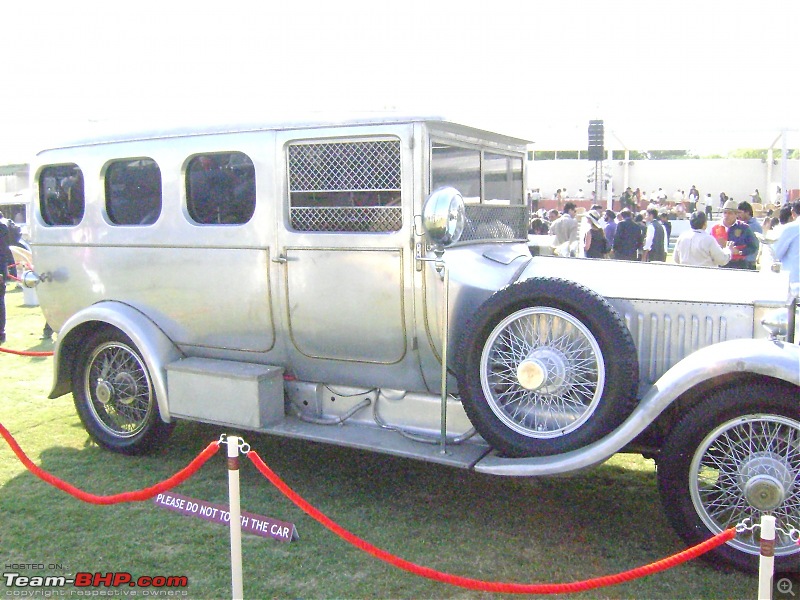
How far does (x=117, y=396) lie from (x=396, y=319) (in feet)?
7.36

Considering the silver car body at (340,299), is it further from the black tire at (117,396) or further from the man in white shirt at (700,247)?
the man in white shirt at (700,247)

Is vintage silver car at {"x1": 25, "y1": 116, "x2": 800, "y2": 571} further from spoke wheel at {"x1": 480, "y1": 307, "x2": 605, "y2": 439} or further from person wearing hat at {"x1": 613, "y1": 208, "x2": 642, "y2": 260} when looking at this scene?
person wearing hat at {"x1": 613, "y1": 208, "x2": 642, "y2": 260}

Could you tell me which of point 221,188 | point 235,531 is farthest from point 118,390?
point 235,531

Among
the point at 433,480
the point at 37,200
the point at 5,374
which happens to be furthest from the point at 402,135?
the point at 5,374

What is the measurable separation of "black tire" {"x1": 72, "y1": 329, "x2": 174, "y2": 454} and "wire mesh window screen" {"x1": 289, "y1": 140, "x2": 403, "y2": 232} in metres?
1.63

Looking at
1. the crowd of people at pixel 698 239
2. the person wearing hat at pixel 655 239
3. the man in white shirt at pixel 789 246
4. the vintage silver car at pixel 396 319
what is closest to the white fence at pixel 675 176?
the person wearing hat at pixel 655 239

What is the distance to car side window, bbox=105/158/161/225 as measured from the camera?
15.9ft

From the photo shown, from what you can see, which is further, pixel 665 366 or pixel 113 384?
pixel 113 384

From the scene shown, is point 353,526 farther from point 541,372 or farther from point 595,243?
point 595,243

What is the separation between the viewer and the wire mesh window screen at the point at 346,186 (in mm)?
4023

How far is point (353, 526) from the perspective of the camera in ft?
13.0

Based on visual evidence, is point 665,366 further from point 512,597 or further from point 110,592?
point 110,592

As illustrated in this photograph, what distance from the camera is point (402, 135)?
155 inches

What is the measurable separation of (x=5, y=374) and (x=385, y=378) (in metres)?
5.06
